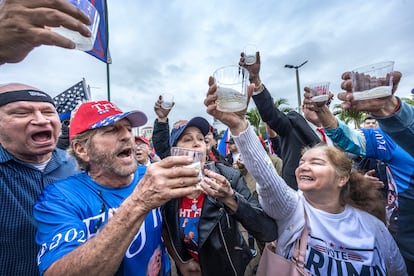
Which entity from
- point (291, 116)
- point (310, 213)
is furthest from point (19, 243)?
point (291, 116)

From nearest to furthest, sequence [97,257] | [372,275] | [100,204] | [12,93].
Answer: [97,257] → [100,204] → [372,275] → [12,93]

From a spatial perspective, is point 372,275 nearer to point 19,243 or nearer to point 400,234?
point 400,234

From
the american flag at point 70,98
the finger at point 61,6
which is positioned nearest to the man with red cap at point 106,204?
the finger at point 61,6

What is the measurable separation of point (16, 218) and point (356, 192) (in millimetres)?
2949

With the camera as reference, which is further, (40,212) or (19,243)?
(19,243)

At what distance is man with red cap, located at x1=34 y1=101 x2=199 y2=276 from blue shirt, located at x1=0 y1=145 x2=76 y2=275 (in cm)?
29

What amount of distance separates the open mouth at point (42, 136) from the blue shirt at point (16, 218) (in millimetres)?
278

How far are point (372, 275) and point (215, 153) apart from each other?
2.97 metres

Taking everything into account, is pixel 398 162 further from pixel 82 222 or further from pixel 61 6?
pixel 61 6

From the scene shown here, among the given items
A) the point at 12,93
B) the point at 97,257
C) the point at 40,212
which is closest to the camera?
the point at 97,257

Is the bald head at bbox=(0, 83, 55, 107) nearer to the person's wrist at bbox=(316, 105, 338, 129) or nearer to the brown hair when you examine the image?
the person's wrist at bbox=(316, 105, 338, 129)

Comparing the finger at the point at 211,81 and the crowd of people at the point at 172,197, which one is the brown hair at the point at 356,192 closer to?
the crowd of people at the point at 172,197

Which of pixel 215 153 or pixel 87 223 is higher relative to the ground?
pixel 215 153

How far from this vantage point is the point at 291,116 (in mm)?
3209
